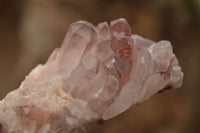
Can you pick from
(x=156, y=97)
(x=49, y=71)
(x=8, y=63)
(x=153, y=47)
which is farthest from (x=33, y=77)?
(x=8, y=63)

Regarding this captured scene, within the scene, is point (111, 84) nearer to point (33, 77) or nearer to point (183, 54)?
point (33, 77)

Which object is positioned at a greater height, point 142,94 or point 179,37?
point 142,94

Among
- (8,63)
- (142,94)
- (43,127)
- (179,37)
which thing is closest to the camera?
(43,127)

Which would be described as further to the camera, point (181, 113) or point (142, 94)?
point (181, 113)

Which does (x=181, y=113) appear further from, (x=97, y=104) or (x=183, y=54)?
(x=97, y=104)

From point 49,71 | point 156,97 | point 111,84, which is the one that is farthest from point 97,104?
point 156,97

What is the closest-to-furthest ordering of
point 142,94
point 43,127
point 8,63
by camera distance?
point 43,127, point 142,94, point 8,63

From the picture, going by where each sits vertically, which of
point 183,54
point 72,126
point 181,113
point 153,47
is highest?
point 153,47
